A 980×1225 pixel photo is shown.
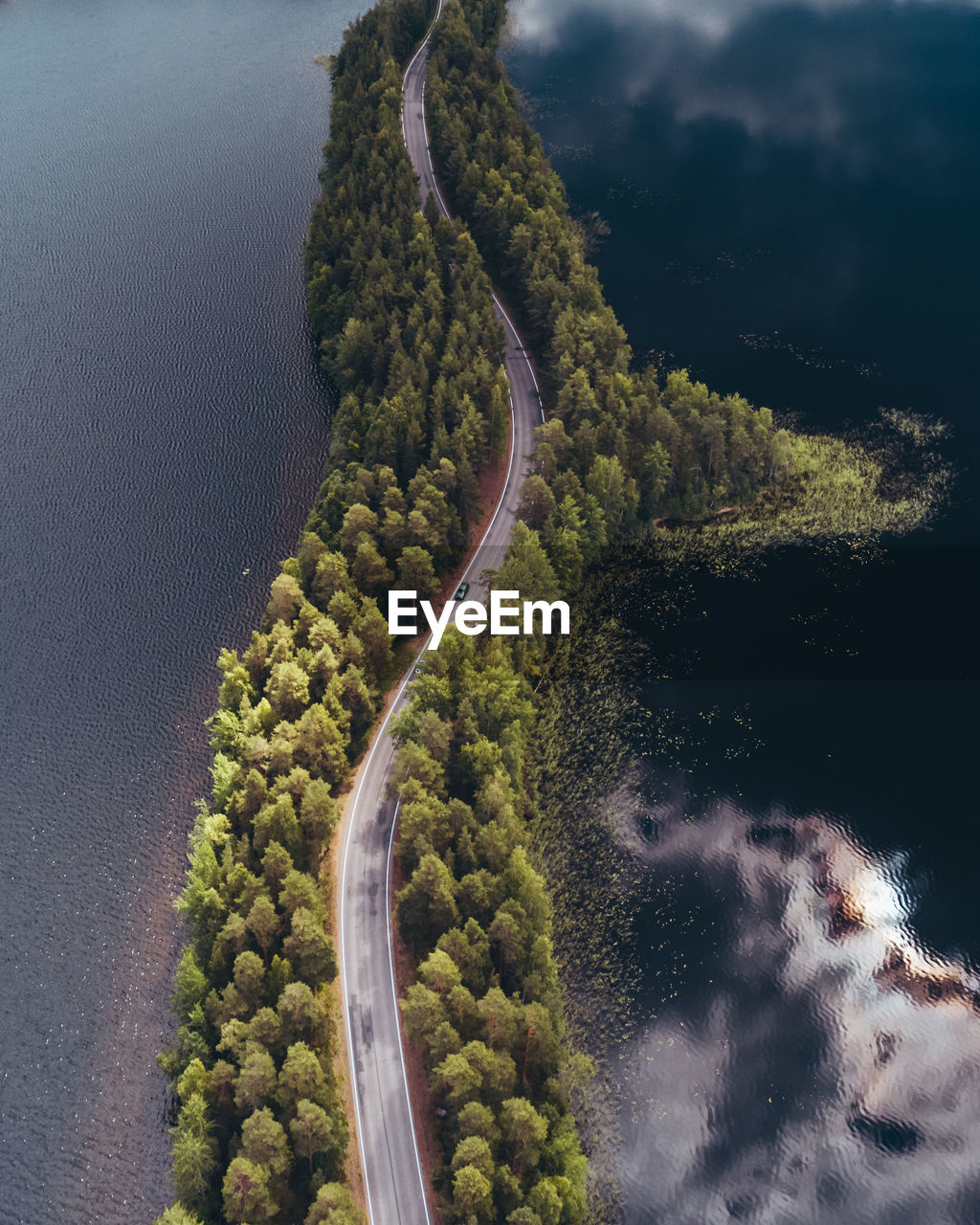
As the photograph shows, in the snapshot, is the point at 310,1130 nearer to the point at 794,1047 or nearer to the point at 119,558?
the point at 794,1047

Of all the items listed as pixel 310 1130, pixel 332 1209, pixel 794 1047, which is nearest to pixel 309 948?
pixel 310 1130

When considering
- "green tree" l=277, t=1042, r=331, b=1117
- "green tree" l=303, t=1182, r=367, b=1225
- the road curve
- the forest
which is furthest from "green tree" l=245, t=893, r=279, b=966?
"green tree" l=303, t=1182, r=367, b=1225

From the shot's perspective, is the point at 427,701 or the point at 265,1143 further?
the point at 427,701

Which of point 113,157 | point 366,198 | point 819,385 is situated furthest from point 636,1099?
point 113,157

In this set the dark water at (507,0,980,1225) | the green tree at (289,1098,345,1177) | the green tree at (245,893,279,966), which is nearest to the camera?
the green tree at (289,1098,345,1177)

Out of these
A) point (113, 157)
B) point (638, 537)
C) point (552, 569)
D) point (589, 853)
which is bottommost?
point (589, 853)

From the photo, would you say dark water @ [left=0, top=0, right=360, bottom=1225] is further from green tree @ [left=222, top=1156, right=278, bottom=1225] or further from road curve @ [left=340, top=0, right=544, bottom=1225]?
road curve @ [left=340, top=0, right=544, bottom=1225]

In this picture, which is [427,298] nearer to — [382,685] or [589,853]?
[382,685]
